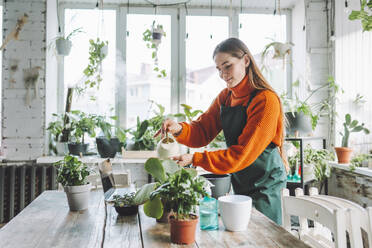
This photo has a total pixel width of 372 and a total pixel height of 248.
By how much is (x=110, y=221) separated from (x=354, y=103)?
2729mm

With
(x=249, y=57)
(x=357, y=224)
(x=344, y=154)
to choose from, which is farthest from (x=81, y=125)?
(x=357, y=224)

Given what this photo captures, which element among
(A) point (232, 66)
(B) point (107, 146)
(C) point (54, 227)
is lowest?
(C) point (54, 227)

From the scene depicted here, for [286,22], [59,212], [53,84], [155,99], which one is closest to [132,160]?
[155,99]

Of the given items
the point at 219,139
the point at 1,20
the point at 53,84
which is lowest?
the point at 219,139

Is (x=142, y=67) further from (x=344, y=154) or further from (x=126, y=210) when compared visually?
(x=126, y=210)

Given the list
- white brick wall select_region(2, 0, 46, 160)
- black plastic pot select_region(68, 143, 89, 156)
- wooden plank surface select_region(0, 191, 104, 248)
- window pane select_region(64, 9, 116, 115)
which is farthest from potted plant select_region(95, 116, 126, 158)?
wooden plank surface select_region(0, 191, 104, 248)

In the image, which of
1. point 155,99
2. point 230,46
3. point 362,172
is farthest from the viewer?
point 155,99

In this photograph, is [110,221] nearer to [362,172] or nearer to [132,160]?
[132,160]

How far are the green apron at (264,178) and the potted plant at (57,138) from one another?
87.8 inches

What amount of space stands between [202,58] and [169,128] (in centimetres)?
223

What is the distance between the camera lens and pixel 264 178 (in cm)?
173

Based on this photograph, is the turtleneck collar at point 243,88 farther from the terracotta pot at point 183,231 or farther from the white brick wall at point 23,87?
the white brick wall at point 23,87

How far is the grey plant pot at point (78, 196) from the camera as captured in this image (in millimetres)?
1516

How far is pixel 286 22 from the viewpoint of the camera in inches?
156
